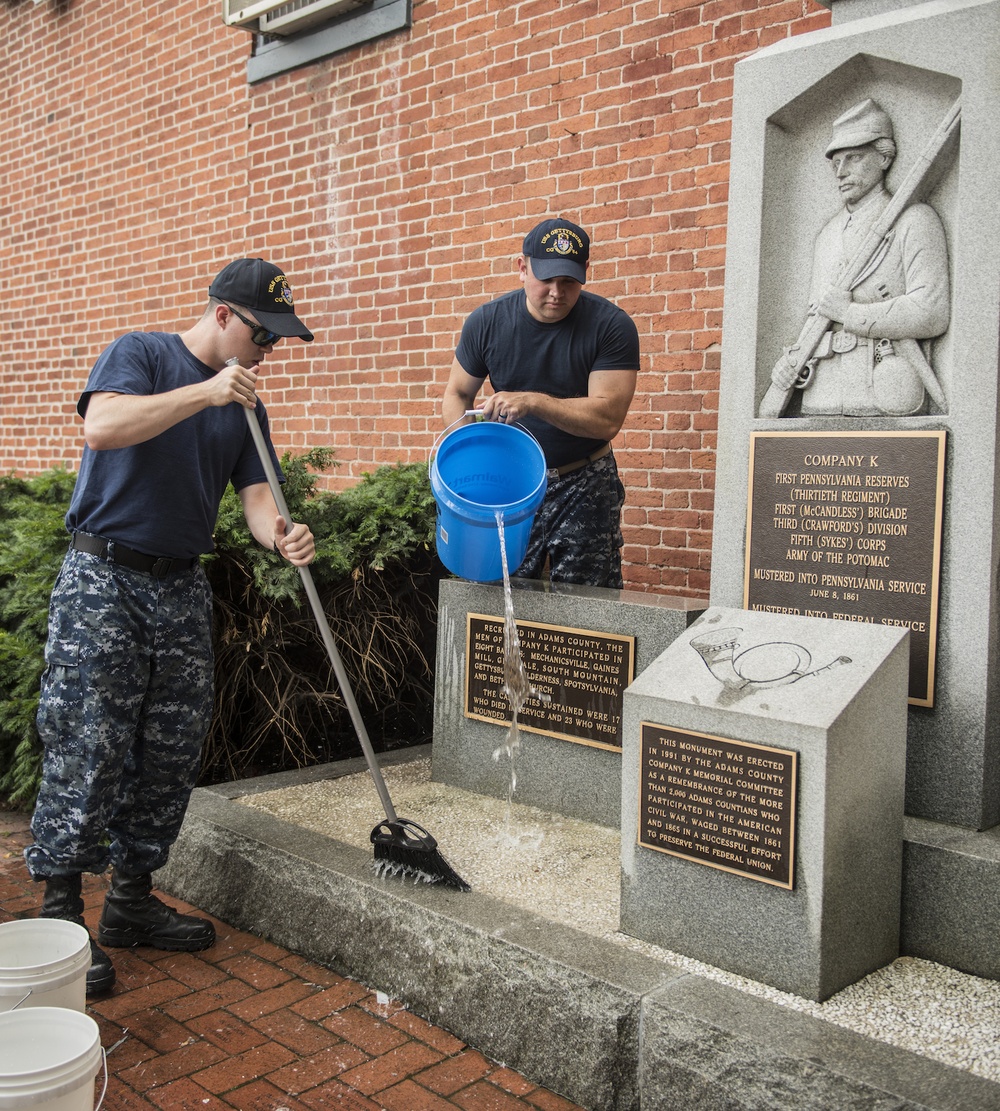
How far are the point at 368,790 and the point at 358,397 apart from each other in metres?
3.84

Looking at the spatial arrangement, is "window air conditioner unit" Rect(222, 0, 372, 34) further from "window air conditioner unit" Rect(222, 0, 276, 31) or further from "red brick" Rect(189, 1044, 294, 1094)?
"red brick" Rect(189, 1044, 294, 1094)

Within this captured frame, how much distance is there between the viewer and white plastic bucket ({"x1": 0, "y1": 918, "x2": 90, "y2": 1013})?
246 cm

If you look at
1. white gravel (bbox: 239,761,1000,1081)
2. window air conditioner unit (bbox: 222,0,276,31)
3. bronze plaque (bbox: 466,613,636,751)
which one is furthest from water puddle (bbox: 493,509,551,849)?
window air conditioner unit (bbox: 222,0,276,31)

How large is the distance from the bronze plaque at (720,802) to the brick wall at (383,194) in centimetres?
279

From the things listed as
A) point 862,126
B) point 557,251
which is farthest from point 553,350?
point 862,126

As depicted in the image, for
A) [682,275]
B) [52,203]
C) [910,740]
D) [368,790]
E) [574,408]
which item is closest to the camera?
[910,740]

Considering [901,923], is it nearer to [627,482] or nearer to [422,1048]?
[422,1048]

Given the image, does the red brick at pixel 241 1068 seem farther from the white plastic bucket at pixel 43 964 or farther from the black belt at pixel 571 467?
the black belt at pixel 571 467

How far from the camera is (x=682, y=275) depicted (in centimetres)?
585

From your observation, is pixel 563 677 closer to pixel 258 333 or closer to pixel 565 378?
pixel 565 378

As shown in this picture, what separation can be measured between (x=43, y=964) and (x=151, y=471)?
1438 mm

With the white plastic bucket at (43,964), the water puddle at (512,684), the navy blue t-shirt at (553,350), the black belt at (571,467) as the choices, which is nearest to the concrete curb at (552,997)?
the water puddle at (512,684)

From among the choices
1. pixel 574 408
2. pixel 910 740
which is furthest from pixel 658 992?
pixel 574 408

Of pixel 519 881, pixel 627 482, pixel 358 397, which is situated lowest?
pixel 519 881
